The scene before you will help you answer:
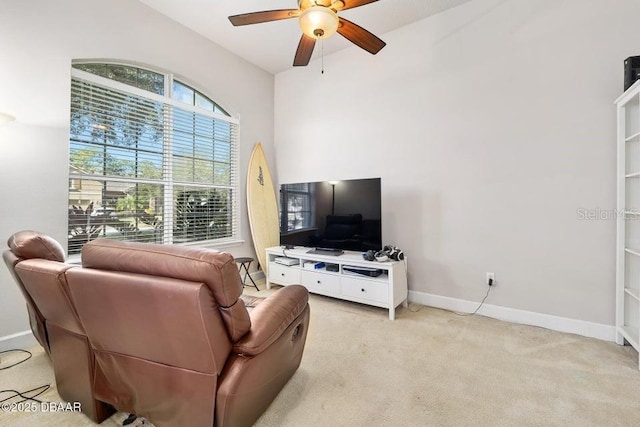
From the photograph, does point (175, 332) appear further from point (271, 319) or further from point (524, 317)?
point (524, 317)

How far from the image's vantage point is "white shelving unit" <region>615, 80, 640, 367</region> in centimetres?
202

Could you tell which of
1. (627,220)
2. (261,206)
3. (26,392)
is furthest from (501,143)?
(26,392)

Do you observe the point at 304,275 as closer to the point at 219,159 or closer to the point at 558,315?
the point at 219,159

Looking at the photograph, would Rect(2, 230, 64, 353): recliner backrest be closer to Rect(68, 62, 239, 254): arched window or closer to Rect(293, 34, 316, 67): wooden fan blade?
Rect(68, 62, 239, 254): arched window

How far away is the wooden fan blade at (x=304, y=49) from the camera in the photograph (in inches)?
84.0

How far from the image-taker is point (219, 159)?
3.73m

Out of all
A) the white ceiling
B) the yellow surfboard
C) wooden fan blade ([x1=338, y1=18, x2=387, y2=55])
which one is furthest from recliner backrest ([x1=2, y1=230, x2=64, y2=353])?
the white ceiling

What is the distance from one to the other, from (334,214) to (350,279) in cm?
73

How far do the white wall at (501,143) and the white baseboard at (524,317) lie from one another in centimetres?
6

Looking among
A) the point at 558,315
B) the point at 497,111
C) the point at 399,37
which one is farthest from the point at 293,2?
the point at 558,315

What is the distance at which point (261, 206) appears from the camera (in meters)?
3.95

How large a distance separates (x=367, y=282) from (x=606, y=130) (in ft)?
7.53

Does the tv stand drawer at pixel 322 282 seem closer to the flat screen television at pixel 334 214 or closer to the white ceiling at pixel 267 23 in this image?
the flat screen television at pixel 334 214

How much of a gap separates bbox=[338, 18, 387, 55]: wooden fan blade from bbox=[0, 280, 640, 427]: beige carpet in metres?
2.25
